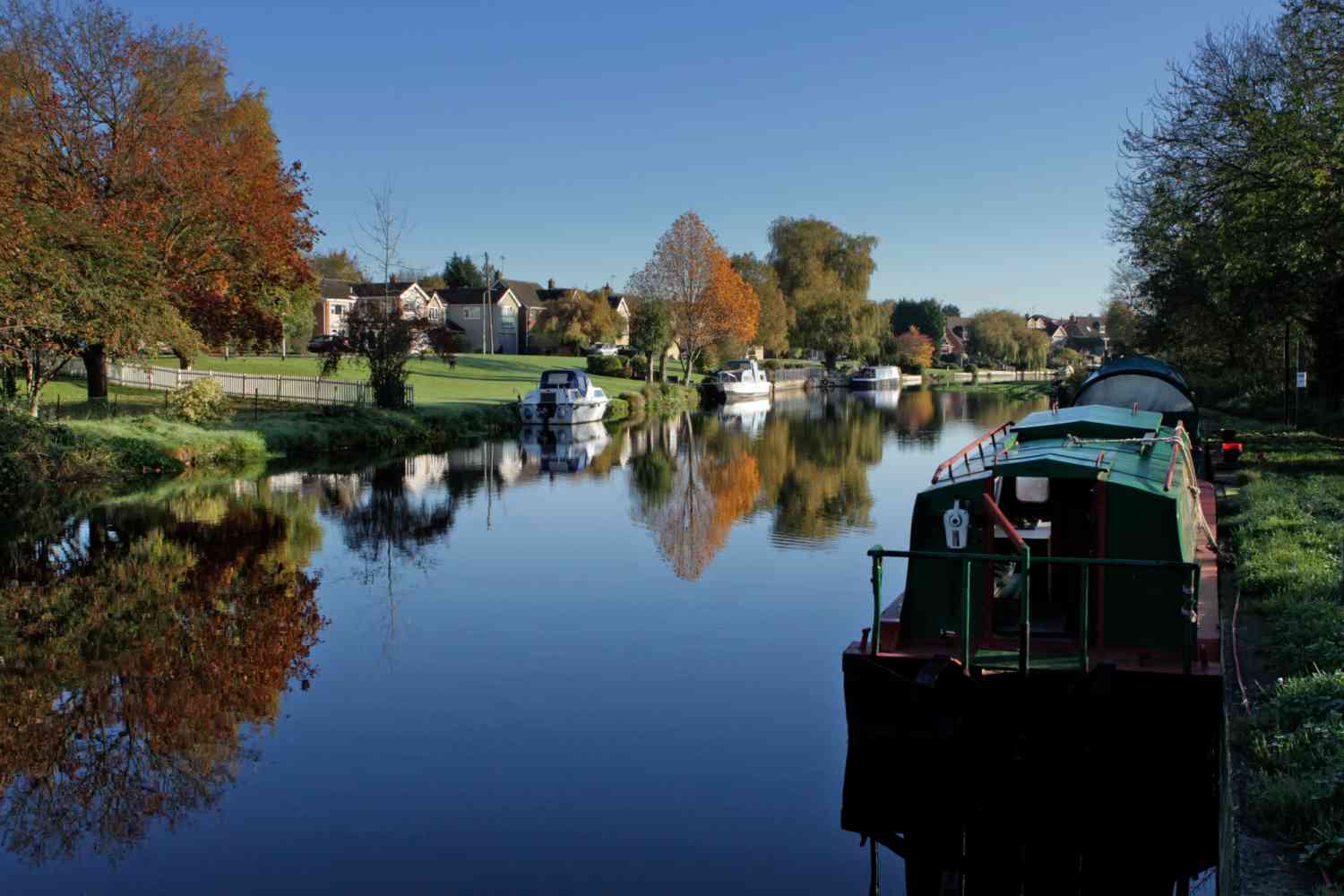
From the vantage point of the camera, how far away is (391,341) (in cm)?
3803

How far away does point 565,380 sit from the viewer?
4694 centimetres

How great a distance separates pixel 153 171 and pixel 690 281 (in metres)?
38.2

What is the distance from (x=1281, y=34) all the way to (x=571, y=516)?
689 inches

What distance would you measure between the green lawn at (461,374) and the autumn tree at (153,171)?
24.4 ft

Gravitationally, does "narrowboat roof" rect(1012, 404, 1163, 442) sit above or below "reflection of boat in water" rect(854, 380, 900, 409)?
above

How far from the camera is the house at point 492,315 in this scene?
95.1 meters

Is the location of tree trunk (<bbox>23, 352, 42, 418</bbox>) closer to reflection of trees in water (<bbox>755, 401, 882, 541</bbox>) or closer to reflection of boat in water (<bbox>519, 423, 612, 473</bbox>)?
reflection of boat in water (<bbox>519, 423, 612, 473</bbox>)

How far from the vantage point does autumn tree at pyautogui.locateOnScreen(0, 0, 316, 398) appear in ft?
105

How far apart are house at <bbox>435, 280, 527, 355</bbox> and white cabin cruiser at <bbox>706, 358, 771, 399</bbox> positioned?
92.4 ft

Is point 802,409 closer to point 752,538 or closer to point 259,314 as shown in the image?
point 259,314

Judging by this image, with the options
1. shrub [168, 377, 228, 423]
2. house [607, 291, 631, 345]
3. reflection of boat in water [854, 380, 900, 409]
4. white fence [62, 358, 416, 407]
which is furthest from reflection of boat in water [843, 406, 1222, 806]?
house [607, 291, 631, 345]

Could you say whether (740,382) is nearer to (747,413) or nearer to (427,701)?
(747,413)

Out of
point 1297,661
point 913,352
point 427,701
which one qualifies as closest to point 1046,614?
point 1297,661

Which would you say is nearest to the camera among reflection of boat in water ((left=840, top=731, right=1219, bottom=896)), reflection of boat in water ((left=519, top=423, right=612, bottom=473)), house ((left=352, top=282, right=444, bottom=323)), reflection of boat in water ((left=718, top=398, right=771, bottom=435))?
reflection of boat in water ((left=840, top=731, right=1219, bottom=896))
